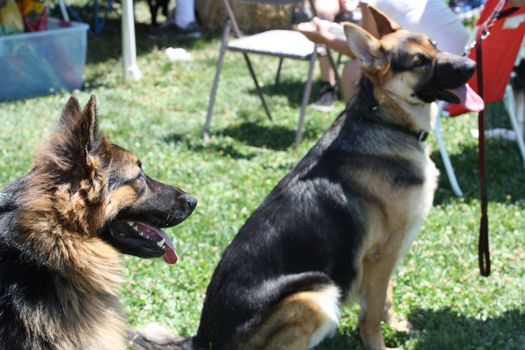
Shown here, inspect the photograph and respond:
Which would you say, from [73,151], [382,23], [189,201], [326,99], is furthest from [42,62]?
[73,151]

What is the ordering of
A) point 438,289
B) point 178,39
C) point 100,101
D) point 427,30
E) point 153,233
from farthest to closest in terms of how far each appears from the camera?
point 178,39
point 100,101
point 427,30
point 438,289
point 153,233

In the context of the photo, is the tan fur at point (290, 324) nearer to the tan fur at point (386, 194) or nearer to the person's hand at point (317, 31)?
the tan fur at point (386, 194)

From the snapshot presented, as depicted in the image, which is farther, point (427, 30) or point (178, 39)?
point (178, 39)

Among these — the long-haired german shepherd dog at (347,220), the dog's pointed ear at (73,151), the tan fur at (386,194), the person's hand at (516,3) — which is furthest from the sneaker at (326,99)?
the dog's pointed ear at (73,151)

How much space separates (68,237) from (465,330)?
245cm

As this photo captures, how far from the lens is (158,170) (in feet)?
21.6

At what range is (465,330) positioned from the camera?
4.16 metres

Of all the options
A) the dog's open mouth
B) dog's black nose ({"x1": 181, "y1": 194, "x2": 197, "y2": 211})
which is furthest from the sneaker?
the dog's open mouth

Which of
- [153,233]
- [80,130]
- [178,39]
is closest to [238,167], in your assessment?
[153,233]

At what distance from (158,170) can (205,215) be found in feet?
3.66

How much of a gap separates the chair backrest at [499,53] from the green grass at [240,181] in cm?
81

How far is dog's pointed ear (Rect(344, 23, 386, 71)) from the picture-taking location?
13.0 ft

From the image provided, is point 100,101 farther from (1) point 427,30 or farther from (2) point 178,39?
(1) point 427,30

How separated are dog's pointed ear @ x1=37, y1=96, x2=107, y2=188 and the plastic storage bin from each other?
6415 millimetres
